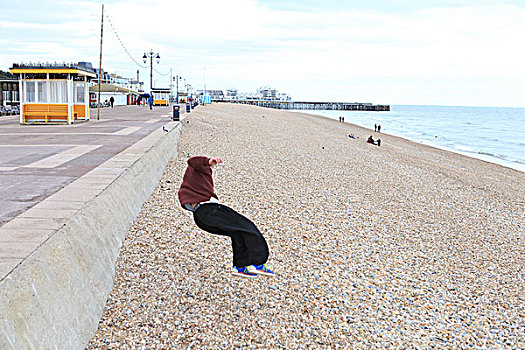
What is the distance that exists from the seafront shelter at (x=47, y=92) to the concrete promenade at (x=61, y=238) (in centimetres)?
1078

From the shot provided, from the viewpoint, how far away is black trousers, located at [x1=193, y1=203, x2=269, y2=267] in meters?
4.60

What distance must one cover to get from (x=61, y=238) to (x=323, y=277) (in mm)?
3045

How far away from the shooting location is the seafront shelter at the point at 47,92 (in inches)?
718

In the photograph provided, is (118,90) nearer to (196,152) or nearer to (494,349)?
(196,152)

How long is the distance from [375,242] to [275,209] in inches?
74.1

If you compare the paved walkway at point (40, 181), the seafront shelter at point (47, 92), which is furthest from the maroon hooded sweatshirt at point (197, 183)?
the seafront shelter at point (47, 92)

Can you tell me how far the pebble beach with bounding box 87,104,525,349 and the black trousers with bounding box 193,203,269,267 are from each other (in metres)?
0.47

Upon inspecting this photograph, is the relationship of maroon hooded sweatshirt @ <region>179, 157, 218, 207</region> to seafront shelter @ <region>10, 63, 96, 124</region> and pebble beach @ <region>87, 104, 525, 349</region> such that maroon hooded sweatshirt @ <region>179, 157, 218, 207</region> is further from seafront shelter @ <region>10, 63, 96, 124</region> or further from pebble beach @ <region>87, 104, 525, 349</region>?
seafront shelter @ <region>10, 63, 96, 124</region>

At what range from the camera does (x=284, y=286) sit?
5.28 meters

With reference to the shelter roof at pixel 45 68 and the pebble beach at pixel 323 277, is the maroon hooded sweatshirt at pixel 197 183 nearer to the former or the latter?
the pebble beach at pixel 323 277

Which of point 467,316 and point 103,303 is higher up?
point 103,303

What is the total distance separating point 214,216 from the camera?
4.61m

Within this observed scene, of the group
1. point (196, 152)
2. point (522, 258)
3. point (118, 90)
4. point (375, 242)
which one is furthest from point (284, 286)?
point (118, 90)

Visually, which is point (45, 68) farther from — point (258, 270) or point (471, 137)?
point (471, 137)
